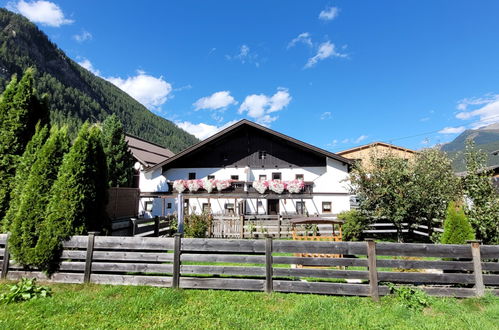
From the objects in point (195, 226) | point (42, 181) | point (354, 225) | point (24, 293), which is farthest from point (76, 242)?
point (354, 225)

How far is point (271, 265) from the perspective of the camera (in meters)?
5.63

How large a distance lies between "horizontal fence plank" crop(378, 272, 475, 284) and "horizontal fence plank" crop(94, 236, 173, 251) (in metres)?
5.06

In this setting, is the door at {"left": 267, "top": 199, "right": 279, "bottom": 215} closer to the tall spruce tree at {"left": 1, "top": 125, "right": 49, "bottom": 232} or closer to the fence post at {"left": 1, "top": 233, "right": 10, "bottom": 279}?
the tall spruce tree at {"left": 1, "top": 125, "right": 49, "bottom": 232}

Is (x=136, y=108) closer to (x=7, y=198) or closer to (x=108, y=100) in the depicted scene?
(x=108, y=100)

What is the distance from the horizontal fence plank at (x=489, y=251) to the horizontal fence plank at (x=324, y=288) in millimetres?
2254

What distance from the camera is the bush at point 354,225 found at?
13.4 m

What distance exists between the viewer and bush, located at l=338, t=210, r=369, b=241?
1338cm

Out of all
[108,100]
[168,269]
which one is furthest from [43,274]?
[108,100]

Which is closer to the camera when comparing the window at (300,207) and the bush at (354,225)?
the bush at (354,225)

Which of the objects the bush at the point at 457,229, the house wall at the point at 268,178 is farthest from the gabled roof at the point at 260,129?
the bush at the point at 457,229

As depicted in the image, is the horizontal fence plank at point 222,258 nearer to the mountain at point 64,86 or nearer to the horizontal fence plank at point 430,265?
the horizontal fence plank at point 430,265

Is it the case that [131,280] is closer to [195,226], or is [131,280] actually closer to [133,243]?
[133,243]

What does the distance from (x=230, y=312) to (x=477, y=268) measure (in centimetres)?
537

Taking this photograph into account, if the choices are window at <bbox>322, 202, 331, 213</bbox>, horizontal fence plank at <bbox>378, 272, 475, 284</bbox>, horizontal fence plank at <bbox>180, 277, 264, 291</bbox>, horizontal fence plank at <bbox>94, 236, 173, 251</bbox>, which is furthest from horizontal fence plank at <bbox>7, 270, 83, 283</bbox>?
window at <bbox>322, 202, 331, 213</bbox>
